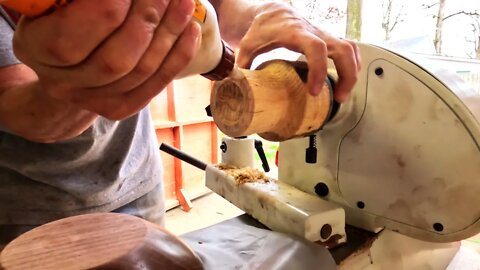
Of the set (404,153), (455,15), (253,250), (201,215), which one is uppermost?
(455,15)

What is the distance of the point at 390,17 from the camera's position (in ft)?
9.53

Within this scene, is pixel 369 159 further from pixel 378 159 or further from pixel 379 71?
pixel 379 71

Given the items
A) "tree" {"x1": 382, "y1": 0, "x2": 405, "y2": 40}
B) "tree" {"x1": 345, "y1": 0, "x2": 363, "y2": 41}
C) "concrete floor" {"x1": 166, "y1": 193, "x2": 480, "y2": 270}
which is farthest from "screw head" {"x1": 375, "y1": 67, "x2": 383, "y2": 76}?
"tree" {"x1": 382, "y1": 0, "x2": 405, "y2": 40}

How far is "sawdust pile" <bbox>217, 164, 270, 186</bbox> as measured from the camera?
A: 0.72 m

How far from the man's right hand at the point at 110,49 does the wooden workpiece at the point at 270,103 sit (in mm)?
160

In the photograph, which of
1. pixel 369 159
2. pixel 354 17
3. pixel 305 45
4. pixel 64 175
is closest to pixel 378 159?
pixel 369 159

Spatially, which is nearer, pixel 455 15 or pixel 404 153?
pixel 404 153

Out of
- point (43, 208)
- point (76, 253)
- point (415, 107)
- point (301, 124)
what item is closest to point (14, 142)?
point (43, 208)

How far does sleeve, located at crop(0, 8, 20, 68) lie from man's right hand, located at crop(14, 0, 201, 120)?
8.4 inches

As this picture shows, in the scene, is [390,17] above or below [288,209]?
above

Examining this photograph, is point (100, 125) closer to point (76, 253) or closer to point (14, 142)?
point (14, 142)

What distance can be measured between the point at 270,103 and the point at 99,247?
0.91ft

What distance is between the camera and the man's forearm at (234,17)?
2.72ft

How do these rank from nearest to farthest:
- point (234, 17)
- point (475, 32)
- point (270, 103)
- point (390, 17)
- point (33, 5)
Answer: point (33, 5), point (270, 103), point (234, 17), point (475, 32), point (390, 17)
